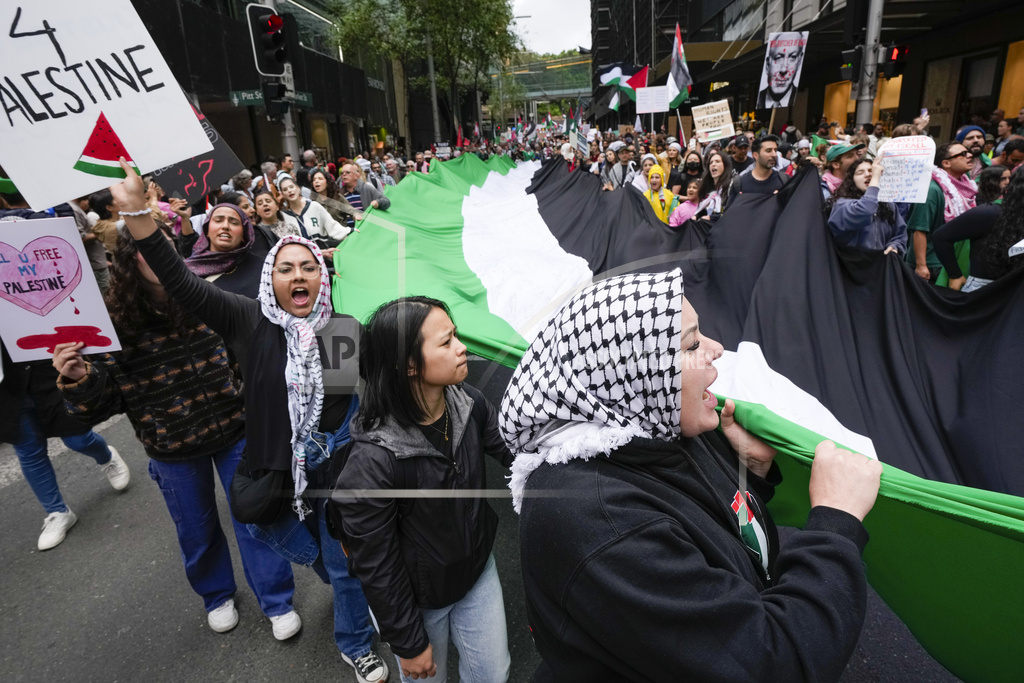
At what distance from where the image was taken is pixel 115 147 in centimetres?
228

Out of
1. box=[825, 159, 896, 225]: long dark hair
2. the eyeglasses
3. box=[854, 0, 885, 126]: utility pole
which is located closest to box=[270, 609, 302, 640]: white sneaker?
the eyeglasses

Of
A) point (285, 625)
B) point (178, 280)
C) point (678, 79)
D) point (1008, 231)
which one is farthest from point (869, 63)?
point (285, 625)

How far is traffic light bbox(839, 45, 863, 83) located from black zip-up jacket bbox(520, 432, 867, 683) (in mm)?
10705

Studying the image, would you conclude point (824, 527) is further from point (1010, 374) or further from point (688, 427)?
point (1010, 374)

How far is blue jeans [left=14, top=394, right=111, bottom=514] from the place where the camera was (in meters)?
→ 3.68

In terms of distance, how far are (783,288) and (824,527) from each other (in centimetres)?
270

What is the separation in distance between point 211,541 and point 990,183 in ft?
19.4

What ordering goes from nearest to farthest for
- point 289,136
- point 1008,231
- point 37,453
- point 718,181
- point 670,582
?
point 670,582 < point 1008,231 < point 37,453 < point 718,181 < point 289,136

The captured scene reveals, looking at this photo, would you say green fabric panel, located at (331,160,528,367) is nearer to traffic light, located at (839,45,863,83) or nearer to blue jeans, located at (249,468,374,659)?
blue jeans, located at (249,468,374,659)

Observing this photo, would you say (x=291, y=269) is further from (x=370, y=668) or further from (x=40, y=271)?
(x=370, y=668)

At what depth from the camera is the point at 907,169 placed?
4406 mm

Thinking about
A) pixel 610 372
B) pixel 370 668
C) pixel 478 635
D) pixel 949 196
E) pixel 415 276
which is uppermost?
pixel 610 372

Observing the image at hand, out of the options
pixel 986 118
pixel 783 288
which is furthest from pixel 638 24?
pixel 783 288

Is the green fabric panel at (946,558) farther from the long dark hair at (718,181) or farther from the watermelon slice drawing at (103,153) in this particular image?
the long dark hair at (718,181)
